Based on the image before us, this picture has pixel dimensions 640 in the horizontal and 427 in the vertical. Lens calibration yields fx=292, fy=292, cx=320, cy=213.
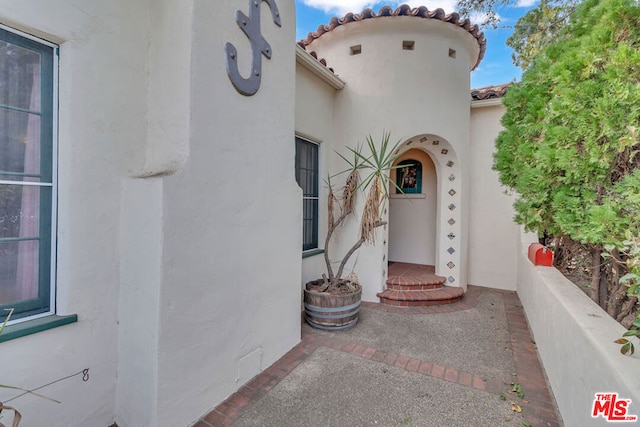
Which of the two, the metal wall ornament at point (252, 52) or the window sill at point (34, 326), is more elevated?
the metal wall ornament at point (252, 52)

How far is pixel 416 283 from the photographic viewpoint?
580 centimetres

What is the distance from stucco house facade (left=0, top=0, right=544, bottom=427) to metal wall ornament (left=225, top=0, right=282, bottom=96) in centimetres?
A: 2

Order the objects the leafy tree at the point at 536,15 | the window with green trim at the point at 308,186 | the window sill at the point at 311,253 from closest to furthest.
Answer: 1. the window sill at the point at 311,253
2. the window with green trim at the point at 308,186
3. the leafy tree at the point at 536,15

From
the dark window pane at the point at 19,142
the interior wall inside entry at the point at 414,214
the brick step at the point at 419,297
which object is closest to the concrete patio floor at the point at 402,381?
the brick step at the point at 419,297

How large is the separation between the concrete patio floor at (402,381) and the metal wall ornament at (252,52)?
3.09 meters

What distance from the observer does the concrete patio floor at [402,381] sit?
2635 mm

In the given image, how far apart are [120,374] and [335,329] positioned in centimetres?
273

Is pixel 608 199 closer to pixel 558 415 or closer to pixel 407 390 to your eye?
pixel 558 415

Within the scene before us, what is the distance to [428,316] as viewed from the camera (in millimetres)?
4988

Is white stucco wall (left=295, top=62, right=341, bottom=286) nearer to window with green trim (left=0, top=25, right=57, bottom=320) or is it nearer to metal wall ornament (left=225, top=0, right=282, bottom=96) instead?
metal wall ornament (left=225, top=0, right=282, bottom=96)

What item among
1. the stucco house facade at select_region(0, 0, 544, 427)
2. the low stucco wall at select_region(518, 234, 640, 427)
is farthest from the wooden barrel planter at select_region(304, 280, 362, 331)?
the low stucco wall at select_region(518, 234, 640, 427)

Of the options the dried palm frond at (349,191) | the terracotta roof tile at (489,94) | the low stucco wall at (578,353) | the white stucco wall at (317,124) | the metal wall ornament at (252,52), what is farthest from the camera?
the terracotta roof tile at (489,94)

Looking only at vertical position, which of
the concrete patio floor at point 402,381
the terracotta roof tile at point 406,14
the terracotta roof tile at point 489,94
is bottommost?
the concrete patio floor at point 402,381

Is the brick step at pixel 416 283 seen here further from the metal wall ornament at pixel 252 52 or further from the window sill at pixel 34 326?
the window sill at pixel 34 326
